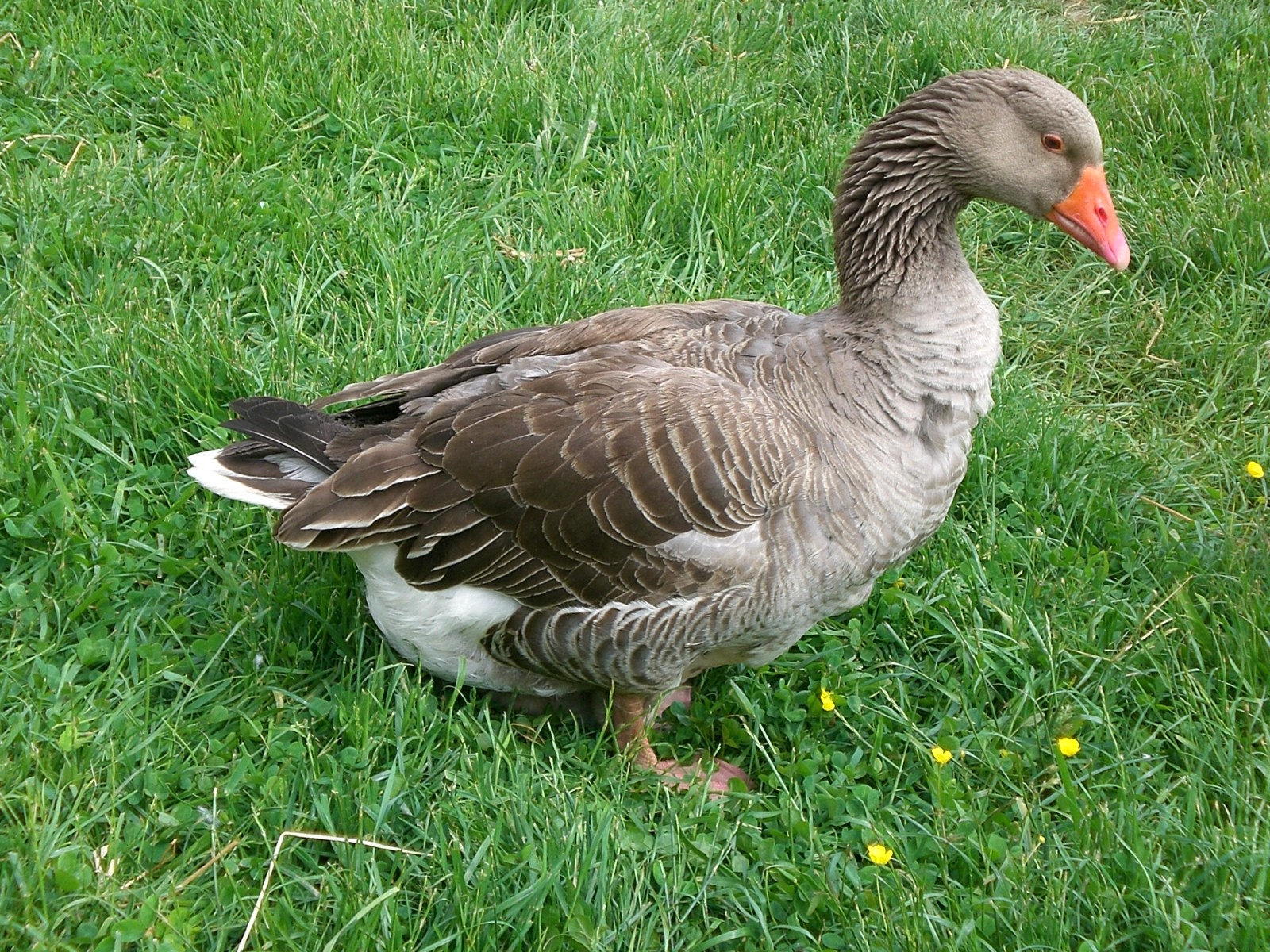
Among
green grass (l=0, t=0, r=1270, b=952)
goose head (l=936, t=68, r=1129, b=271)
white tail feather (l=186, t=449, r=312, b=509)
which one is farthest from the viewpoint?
white tail feather (l=186, t=449, r=312, b=509)

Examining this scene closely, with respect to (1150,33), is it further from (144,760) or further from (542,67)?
(144,760)

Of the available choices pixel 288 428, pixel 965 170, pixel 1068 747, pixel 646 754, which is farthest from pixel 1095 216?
pixel 288 428

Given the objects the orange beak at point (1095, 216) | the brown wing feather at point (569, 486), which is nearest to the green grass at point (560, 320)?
the brown wing feather at point (569, 486)

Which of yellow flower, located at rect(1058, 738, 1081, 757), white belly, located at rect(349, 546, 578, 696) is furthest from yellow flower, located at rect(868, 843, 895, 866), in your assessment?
white belly, located at rect(349, 546, 578, 696)

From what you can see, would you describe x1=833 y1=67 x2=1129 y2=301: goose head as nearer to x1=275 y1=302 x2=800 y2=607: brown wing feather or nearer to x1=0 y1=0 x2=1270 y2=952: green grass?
x1=275 y1=302 x2=800 y2=607: brown wing feather

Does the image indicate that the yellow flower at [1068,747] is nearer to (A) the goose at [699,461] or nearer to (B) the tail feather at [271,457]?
(A) the goose at [699,461]

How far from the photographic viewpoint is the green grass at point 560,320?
9.50ft

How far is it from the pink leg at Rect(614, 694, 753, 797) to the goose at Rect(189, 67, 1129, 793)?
0.01 meters

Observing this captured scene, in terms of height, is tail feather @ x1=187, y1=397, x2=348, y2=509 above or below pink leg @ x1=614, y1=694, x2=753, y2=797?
above

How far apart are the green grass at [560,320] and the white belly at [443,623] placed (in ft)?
0.34

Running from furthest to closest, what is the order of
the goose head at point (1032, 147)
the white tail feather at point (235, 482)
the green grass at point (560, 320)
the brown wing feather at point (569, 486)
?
the white tail feather at point (235, 482) → the goose head at point (1032, 147) → the brown wing feather at point (569, 486) → the green grass at point (560, 320)

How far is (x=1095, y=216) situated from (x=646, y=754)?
203cm

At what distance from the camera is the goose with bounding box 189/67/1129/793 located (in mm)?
3111

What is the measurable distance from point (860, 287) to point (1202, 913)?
183 centimetres
